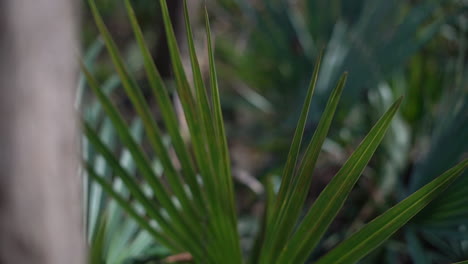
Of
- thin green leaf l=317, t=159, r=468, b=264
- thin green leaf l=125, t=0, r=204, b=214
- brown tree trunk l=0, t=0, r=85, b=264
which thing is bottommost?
thin green leaf l=317, t=159, r=468, b=264

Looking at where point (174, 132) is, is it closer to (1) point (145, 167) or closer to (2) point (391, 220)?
(1) point (145, 167)

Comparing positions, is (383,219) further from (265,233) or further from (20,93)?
(20,93)

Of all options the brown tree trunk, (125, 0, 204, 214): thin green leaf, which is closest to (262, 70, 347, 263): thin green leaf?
(125, 0, 204, 214): thin green leaf

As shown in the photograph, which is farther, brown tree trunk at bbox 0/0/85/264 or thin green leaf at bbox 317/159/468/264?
thin green leaf at bbox 317/159/468/264

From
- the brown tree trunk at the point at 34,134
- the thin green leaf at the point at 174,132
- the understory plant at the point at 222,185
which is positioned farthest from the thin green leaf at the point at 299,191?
the brown tree trunk at the point at 34,134

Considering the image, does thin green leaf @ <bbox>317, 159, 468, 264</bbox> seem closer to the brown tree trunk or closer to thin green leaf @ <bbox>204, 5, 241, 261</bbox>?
thin green leaf @ <bbox>204, 5, 241, 261</bbox>

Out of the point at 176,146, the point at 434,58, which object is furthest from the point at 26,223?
the point at 434,58

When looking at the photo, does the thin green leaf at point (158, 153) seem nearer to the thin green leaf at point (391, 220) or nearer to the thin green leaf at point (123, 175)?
the thin green leaf at point (123, 175)
